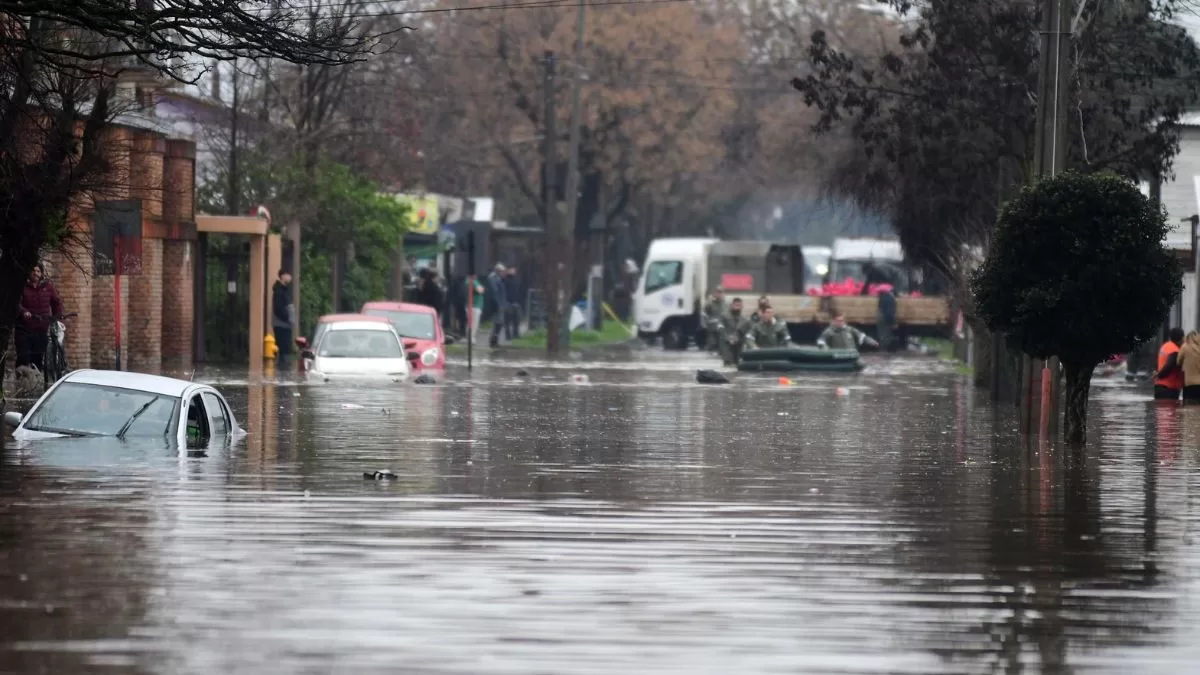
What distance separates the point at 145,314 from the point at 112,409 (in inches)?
828

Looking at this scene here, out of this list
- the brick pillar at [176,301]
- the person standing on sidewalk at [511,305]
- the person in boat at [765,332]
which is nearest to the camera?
the brick pillar at [176,301]

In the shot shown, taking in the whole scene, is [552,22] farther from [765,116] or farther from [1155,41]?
[1155,41]

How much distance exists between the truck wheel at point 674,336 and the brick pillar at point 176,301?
74.7 feet

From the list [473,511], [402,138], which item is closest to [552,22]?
[402,138]

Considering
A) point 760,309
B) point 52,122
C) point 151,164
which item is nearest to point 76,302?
point 151,164

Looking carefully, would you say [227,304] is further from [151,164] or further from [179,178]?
[151,164]

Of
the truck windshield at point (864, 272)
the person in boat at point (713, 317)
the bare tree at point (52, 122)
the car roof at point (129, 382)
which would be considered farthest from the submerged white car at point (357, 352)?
the truck windshield at point (864, 272)

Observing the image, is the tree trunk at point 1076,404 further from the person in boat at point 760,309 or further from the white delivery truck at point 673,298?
the white delivery truck at point 673,298

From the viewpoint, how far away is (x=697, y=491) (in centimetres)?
1723

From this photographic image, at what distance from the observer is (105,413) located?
62.3 ft

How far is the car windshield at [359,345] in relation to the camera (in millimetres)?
34406

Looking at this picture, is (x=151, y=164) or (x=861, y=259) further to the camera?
(x=861, y=259)

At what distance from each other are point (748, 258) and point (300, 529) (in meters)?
50.8

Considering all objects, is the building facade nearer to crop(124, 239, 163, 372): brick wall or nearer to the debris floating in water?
crop(124, 239, 163, 372): brick wall
